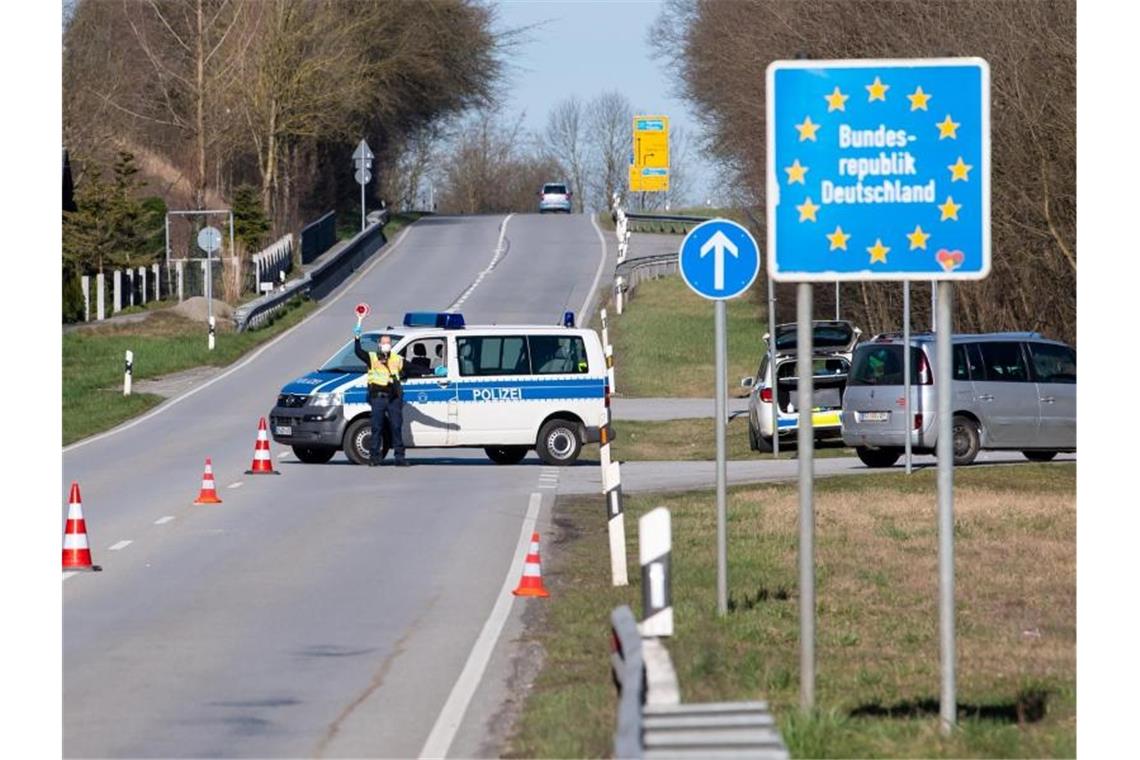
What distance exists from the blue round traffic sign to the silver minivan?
519 inches

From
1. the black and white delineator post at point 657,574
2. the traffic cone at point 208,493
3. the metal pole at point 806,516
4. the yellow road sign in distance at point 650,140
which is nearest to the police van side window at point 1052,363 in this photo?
the traffic cone at point 208,493

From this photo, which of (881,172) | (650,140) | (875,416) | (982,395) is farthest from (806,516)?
(650,140)

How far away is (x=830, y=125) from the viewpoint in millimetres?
9773

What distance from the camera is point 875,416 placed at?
1073 inches

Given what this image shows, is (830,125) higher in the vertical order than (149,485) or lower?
higher

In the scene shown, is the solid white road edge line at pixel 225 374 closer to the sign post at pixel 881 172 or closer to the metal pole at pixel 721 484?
the metal pole at pixel 721 484

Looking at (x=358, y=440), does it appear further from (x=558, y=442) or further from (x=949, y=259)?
(x=949, y=259)

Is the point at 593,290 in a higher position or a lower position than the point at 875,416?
higher

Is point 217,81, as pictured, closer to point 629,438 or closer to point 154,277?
point 154,277

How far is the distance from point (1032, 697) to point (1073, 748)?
1262 millimetres

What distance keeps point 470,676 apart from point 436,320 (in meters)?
17.6

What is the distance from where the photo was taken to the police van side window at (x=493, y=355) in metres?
28.3

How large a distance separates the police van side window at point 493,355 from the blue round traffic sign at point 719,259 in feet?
46.5

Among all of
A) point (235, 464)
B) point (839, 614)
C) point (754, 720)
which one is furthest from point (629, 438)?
point (754, 720)
